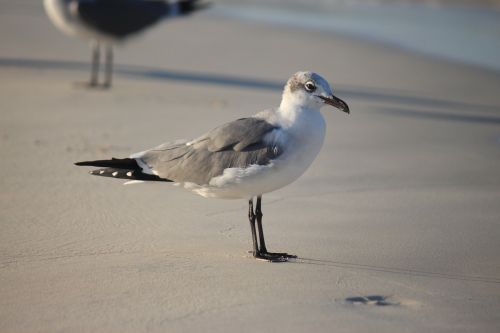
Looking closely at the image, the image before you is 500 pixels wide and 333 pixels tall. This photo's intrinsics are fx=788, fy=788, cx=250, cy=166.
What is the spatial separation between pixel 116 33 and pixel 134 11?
549mm

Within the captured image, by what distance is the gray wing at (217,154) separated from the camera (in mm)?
4156

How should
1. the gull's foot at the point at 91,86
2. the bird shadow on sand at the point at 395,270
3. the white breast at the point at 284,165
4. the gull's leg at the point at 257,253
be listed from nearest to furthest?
the bird shadow on sand at the point at 395,270 → the white breast at the point at 284,165 → the gull's leg at the point at 257,253 → the gull's foot at the point at 91,86

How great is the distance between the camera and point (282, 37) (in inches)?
492

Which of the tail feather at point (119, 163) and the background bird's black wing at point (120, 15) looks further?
the background bird's black wing at point (120, 15)

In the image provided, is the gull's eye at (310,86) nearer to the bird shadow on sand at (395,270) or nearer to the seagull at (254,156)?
the seagull at (254,156)

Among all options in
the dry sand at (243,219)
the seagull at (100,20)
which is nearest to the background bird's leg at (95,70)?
the seagull at (100,20)

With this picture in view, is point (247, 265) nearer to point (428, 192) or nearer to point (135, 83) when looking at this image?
point (428, 192)

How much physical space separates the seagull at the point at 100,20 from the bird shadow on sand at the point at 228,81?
41cm

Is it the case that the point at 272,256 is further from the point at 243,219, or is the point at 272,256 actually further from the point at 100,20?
the point at 100,20

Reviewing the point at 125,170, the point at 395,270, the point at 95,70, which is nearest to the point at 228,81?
the point at 95,70

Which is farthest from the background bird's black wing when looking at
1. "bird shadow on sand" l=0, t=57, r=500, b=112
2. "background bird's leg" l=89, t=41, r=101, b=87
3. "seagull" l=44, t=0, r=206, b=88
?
"bird shadow on sand" l=0, t=57, r=500, b=112

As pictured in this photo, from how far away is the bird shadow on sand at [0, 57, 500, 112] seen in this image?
8.67 meters

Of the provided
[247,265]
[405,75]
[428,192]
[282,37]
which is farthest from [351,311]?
[282,37]

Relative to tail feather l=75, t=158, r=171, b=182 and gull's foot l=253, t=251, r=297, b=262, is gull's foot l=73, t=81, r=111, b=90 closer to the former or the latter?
tail feather l=75, t=158, r=171, b=182
